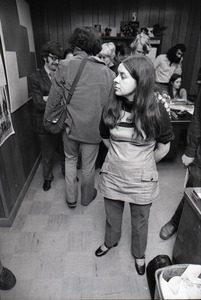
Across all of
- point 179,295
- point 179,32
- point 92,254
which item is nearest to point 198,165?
point 179,295

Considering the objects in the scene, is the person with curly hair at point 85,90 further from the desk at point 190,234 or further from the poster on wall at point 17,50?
the desk at point 190,234

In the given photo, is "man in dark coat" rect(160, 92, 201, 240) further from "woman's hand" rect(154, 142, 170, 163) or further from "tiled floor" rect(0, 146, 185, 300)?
"tiled floor" rect(0, 146, 185, 300)

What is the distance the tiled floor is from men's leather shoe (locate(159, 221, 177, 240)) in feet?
0.14

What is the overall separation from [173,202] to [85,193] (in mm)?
Result: 963

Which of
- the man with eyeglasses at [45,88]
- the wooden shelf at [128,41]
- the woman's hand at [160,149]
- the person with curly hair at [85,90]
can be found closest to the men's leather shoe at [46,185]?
the man with eyeglasses at [45,88]

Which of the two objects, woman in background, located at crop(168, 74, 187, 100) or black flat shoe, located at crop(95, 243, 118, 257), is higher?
woman in background, located at crop(168, 74, 187, 100)

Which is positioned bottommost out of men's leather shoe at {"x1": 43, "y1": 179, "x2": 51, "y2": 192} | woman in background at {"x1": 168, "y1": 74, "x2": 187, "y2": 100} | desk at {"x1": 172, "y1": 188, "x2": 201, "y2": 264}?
men's leather shoe at {"x1": 43, "y1": 179, "x2": 51, "y2": 192}

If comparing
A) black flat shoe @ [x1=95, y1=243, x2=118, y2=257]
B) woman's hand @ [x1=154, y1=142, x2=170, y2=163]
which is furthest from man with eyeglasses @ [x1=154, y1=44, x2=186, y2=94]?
black flat shoe @ [x1=95, y1=243, x2=118, y2=257]

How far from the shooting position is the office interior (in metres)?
1.56

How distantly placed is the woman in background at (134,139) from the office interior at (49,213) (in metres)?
0.40

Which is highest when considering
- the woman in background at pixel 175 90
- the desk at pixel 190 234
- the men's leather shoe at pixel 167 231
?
the woman in background at pixel 175 90

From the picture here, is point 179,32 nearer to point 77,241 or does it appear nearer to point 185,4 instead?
point 185,4

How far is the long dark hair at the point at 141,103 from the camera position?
3.68 feet

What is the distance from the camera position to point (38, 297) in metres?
1.46
